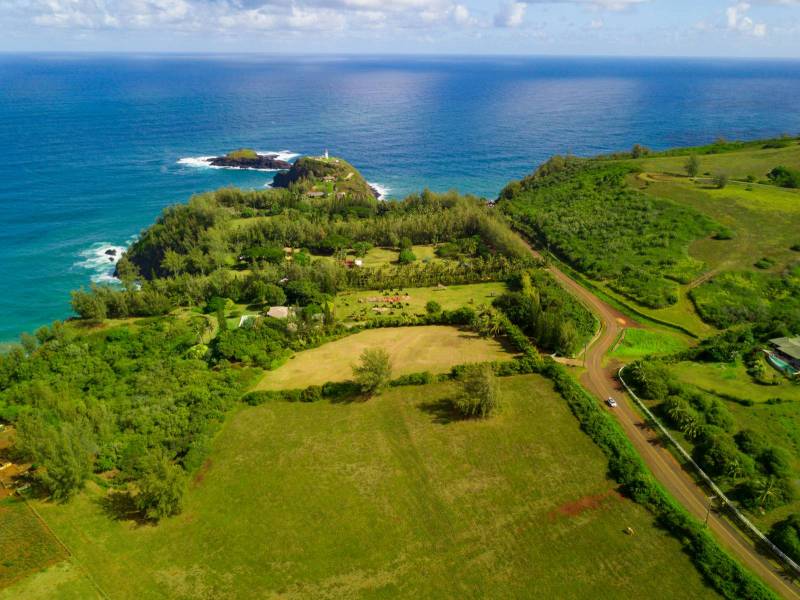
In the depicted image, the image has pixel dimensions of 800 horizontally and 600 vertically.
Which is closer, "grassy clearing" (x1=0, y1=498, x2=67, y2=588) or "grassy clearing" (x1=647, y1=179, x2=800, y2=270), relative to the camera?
"grassy clearing" (x1=0, y1=498, x2=67, y2=588)

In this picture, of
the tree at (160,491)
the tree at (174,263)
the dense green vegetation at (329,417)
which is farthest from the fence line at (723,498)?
the tree at (174,263)

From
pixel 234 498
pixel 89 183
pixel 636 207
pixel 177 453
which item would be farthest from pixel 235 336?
pixel 89 183

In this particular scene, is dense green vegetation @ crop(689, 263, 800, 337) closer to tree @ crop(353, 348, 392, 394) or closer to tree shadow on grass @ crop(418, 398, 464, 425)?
tree shadow on grass @ crop(418, 398, 464, 425)

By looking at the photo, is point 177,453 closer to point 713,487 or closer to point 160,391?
point 160,391

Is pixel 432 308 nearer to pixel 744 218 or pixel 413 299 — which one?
pixel 413 299

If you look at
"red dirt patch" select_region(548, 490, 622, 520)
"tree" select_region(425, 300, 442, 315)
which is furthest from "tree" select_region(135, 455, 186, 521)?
"tree" select_region(425, 300, 442, 315)

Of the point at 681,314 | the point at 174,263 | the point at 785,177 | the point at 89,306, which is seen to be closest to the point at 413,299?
the point at 681,314

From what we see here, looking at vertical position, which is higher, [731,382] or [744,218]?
[744,218]
